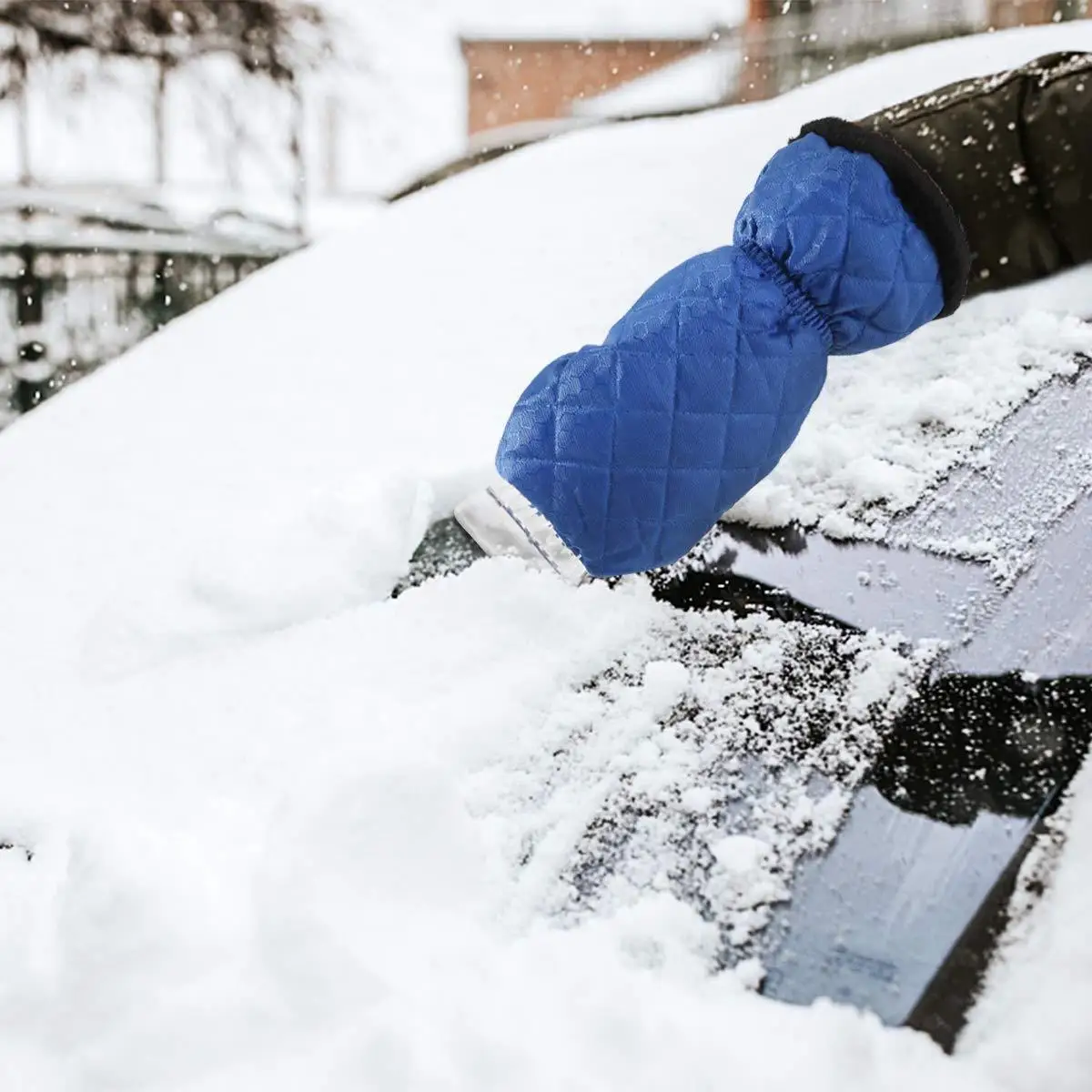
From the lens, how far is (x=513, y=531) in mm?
1475

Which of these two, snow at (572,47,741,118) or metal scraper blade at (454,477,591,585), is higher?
snow at (572,47,741,118)

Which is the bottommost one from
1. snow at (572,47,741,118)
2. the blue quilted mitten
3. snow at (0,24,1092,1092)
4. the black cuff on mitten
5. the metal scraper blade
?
snow at (0,24,1092,1092)

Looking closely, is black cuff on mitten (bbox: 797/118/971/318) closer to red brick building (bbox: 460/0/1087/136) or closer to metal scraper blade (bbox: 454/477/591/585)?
metal scraper blade (bbox: 454/477/591/585)

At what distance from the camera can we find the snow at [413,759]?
81cm

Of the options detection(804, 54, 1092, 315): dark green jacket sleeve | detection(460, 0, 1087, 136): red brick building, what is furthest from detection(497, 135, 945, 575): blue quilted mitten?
detection(460, 0, 1087, 136): red brick building

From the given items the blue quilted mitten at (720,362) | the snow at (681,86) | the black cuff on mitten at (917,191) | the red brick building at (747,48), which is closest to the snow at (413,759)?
the blue quilted mitten at (720,362)

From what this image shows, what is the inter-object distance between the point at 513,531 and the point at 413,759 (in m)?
0.49

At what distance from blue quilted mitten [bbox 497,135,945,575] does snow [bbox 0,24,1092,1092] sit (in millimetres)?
262

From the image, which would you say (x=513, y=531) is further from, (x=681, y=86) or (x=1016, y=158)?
(x=681, y=86)

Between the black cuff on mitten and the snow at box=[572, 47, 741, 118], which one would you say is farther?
the snow at box=[572, 47, 741, 118]

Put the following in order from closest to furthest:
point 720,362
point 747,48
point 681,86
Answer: point 720,362, point 747,48, point 681,86

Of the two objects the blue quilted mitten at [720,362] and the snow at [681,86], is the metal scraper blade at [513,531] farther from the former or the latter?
the snow at [681,86]

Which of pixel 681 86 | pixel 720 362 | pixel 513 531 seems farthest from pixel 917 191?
pixel 681 86

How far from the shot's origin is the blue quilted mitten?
0.96 meters
